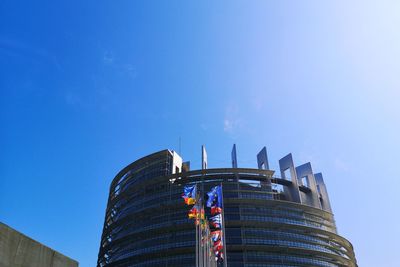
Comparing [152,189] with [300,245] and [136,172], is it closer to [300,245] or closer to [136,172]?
[136,172]

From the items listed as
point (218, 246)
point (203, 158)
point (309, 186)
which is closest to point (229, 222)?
point (203, 158)

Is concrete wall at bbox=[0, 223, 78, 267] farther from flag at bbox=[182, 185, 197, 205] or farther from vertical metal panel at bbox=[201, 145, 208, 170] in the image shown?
vertical metal panel at bbox=[201, 145, 208, 170]

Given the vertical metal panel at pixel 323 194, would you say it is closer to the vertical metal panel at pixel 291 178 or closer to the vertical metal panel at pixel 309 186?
the vertical metal panel at pixel 309 186

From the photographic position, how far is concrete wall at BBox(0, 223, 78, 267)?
8.74 metres

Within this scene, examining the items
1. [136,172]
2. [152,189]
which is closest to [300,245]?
[152,189]

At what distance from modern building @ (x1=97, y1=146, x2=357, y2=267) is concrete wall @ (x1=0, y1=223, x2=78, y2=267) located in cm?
7737

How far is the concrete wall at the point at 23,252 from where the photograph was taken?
8.74 metres

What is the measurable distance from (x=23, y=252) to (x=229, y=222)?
81509 millimetres

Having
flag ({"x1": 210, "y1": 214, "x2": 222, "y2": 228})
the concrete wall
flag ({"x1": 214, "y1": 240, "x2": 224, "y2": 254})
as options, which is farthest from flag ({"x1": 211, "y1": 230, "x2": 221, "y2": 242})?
the concrete wall

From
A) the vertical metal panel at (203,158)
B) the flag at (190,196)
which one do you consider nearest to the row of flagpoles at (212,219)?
the flag at (190,196)

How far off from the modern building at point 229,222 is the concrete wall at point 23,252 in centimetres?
7737

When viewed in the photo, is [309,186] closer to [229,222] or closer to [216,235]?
[229,222]

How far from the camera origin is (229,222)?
86938 millimetres

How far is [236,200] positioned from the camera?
3570 inches
